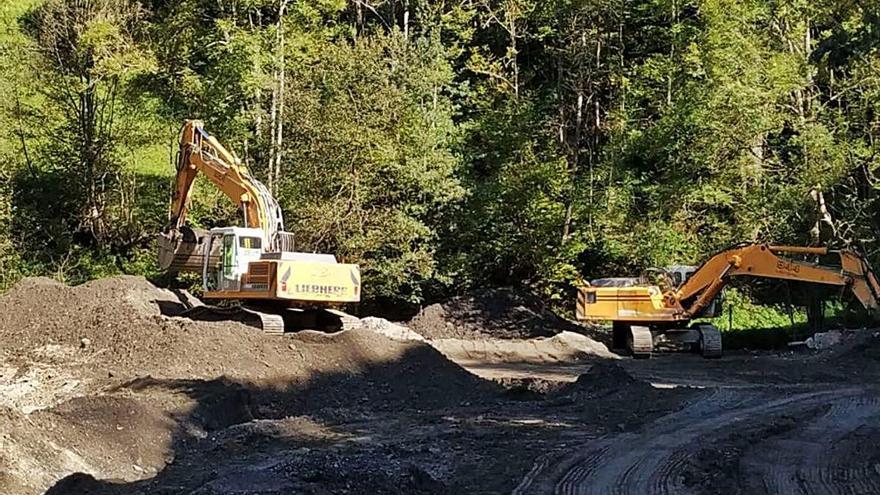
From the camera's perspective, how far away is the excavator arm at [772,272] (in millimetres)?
15562

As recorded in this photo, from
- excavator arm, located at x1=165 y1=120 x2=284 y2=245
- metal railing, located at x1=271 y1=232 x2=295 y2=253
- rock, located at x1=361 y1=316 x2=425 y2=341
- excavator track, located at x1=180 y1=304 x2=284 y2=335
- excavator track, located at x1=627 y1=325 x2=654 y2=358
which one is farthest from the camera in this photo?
excavator track, located at x1=627 y1=325 x2=654 y2=358

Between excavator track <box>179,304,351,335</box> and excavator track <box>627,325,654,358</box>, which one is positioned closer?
excavator track <box>179,304,351,335</box>

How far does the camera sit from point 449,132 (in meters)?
24.5

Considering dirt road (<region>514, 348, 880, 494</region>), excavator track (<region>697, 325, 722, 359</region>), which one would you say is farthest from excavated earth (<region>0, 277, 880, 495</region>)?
excavator track (<region>697, 325, 722, 359</region>)

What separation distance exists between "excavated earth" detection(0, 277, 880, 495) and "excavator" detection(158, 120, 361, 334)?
1320 mm

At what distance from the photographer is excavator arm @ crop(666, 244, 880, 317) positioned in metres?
15.6

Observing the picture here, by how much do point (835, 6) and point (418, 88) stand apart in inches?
480

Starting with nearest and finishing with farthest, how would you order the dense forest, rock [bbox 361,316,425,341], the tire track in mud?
the tire track in mud
rock [bbox 361,316,425,341]
the dense forest

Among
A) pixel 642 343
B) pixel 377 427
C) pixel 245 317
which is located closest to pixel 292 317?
pixel 245 317

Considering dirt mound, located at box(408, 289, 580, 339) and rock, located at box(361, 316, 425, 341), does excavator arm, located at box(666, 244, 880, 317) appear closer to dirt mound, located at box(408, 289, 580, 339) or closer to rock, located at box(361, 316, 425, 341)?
dirt mound, located at box(408, 289, 580, 339)

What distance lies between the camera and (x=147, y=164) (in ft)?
91.9

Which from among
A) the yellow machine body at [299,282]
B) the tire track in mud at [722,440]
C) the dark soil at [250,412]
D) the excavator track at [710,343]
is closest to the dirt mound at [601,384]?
the dark soil at [250,412]

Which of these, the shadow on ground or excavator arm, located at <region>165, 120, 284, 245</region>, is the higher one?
excavator arm, located at <region>165, 120, 284, 245</region>

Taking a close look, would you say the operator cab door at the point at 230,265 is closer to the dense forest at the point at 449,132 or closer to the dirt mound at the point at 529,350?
the dirt mound at the point at 529,350
